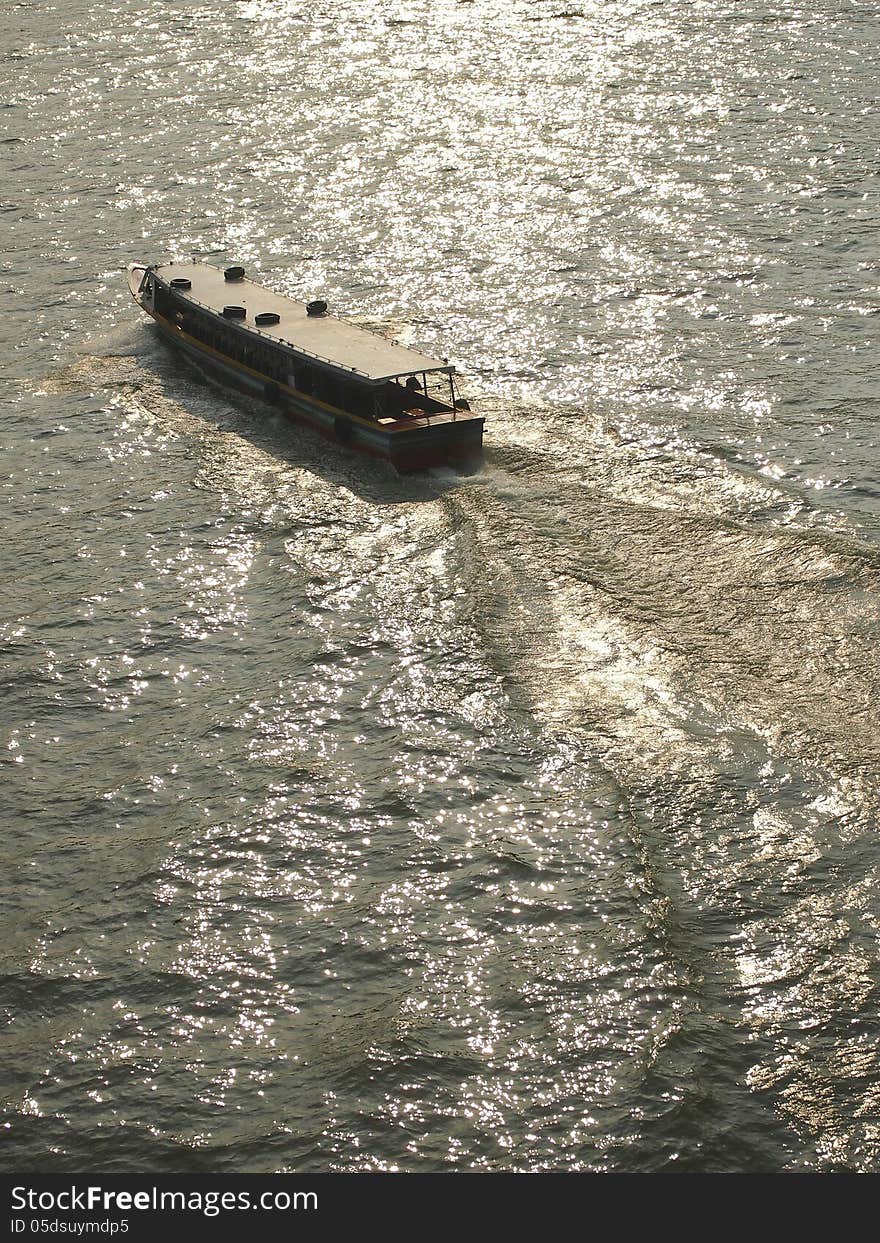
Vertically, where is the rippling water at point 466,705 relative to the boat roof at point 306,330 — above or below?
below

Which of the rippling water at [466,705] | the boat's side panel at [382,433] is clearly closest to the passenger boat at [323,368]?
the boat's side panel at [382,433]

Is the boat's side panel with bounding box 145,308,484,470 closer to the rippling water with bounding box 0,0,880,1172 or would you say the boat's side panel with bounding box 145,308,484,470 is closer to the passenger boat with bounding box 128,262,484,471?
the passenger boat with bounding box 128,262,484,471

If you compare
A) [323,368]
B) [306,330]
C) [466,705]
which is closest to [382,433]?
[323,368]

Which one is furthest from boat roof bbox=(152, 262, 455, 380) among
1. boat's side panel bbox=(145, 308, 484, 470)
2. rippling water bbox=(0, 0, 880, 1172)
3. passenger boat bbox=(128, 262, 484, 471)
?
rippling water bbox=(0, 0, 880, 1172)

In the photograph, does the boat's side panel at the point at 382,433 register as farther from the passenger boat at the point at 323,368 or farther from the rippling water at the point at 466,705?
the rippling water at the point at 466,705

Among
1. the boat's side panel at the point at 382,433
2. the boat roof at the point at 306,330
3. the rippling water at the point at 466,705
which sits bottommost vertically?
the rippling water at the point at 466,705

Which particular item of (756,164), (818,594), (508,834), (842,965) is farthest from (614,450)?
(756,164)
